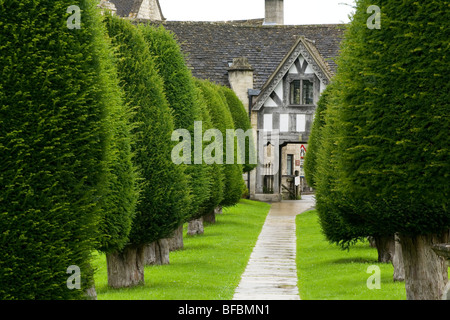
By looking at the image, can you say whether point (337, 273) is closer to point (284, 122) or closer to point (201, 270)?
point (201, 270)

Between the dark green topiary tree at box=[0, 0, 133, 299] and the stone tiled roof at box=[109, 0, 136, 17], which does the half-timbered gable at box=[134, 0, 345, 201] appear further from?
the dark green topiary tree at box=[0, 0, 133, 299]

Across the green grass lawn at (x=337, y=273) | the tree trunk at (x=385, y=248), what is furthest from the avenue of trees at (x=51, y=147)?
the tree trunk at (x=385, y=248)

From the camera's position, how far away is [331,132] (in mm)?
18688

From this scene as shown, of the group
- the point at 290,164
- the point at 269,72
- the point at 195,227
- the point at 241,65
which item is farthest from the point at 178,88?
the point at 290,164

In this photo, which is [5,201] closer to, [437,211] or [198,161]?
[437,211]

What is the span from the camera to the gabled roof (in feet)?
149

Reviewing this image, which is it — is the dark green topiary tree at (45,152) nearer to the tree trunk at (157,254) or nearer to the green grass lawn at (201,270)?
the green grass lawn at (201,270)

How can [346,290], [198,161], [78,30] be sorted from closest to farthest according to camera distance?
[78,30] → [346,290] → [198,161]

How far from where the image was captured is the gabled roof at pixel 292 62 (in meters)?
45.6

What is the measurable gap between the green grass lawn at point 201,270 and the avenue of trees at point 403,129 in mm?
3536

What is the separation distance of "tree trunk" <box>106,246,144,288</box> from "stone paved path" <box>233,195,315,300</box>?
6.78ft

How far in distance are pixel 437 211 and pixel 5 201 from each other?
6207 mm

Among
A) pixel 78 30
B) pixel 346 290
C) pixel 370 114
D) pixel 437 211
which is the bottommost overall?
pixel 346 290
